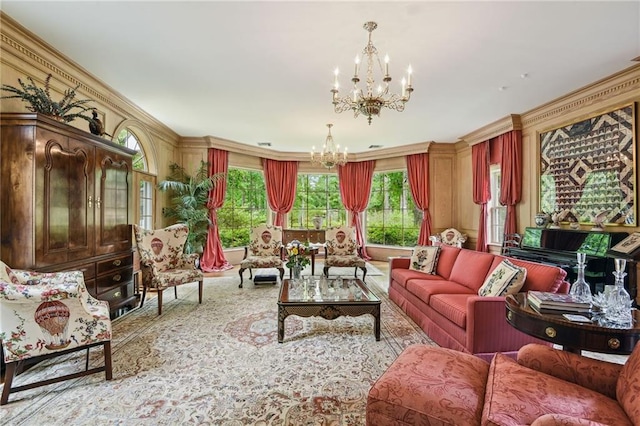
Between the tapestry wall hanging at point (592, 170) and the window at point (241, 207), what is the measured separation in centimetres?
589

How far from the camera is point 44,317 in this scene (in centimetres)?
214

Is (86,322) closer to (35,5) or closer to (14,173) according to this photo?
(14,173)

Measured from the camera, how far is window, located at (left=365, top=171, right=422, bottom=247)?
302 inches

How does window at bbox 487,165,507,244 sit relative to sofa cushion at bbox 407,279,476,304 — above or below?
above

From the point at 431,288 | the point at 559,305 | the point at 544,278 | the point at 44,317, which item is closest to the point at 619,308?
the point at 559,305

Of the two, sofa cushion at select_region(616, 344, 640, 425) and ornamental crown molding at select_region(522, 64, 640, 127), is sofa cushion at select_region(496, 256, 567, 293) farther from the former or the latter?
ornamental crown molding at select_region(522, 64, 640, 127)

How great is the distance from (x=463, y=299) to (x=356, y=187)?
17.4 ft

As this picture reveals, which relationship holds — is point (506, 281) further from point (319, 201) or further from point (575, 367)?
point (319, 201)

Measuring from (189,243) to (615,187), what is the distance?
6.50 m

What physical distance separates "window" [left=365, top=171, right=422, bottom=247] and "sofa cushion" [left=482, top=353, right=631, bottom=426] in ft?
20.4

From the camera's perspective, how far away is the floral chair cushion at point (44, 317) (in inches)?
80.5

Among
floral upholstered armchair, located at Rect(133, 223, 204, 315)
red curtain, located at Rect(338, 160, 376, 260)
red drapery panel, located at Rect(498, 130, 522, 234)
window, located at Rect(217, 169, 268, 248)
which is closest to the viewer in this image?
floral upholstered armchair, located at Rect(133, 223, 204, 315)

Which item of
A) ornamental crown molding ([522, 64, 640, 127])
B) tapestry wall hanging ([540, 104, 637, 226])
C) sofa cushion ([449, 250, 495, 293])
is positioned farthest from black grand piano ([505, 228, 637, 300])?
ornamental crown molding ([522, 64, 640, 127])

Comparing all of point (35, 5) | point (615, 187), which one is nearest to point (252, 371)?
point (35, 5)
